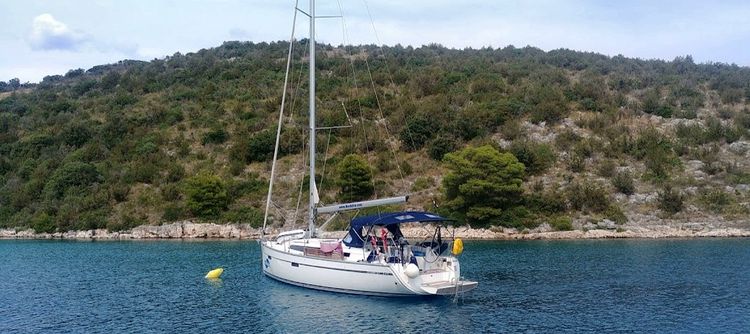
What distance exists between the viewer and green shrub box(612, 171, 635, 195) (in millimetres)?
53406

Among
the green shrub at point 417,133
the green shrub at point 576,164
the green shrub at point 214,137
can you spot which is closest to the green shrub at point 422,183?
the green shrub at point 417,133

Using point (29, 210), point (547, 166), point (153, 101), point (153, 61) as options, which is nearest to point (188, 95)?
point (153, 101)

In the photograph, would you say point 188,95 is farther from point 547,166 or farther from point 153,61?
point 547,166

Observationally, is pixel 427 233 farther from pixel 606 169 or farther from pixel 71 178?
pixel 71 178

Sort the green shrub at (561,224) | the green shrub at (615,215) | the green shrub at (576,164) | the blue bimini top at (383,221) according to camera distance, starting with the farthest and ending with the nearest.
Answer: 1. the green shrub at (576,164)
2. the green shrub at (615,215)
3. the green shrub at (561,224)
4. the blue bimini top at (383,221)

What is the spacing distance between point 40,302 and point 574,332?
21405 mm

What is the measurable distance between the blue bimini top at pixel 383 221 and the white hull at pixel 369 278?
141 cm

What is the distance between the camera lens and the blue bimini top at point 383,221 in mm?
26297

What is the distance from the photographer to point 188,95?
8531 cm

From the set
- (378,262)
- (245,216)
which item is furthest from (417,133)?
(378,262)

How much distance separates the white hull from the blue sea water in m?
0.43

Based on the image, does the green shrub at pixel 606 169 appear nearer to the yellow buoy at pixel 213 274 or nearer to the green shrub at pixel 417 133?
the green shrub at pixel 417 133

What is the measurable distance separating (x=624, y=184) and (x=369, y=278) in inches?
1376

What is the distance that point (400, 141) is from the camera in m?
66.9
